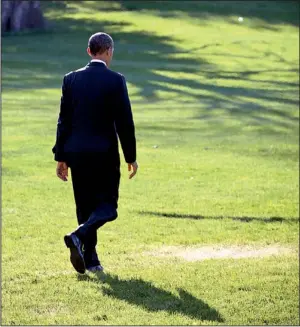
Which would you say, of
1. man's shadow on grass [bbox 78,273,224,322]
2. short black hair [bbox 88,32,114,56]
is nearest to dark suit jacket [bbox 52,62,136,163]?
short black hair [bbox 88,32,114,56]

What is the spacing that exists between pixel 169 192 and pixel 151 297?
648cm

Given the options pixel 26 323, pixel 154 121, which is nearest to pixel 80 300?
pixel 26 323

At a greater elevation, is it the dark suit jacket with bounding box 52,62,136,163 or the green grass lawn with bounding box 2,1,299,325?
the dark suit jacket with bounding box 52,62,136,163

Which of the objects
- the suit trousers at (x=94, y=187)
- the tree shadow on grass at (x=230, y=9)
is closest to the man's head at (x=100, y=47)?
the suit trousers at (x=94, y=187)

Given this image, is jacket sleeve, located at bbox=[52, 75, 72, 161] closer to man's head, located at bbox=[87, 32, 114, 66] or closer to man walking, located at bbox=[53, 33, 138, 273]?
man walking, located at bbox=[53, 33, 138, 273]

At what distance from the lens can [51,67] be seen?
3164 centimetres

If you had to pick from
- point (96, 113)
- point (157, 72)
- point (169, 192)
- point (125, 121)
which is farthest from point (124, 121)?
point (157, 72)

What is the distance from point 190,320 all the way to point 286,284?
1.47 metres

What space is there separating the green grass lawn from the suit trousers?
443mm

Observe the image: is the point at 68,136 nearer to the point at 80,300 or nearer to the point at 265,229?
the point at 80,300

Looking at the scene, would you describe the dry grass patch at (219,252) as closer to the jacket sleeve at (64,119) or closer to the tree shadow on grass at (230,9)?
the jacket sleeve at (64,119)

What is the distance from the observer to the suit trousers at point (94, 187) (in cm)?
800

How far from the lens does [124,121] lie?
25.9 ft

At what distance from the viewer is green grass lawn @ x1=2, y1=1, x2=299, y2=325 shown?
7.51 metres
